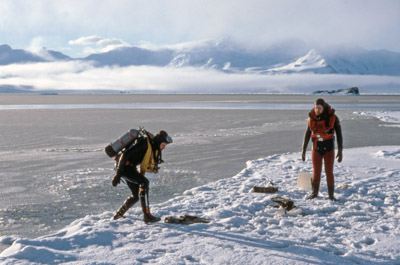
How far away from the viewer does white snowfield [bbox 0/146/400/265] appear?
5414 millimetres

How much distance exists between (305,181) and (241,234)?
12.0 ft

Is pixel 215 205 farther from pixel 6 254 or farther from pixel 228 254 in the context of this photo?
pixel 6 254

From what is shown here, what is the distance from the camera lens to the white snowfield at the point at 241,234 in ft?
17.8

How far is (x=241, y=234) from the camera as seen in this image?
6383mm

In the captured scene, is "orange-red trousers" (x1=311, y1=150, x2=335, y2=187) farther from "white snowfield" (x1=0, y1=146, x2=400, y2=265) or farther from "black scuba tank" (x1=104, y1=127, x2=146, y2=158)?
"black scuba tank" (x1=104, y1=127, x2=146, y2=158)

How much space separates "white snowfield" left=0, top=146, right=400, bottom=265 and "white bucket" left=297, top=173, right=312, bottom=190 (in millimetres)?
191

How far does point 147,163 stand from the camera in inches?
255

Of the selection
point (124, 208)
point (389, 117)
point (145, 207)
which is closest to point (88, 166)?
point (124, 208)

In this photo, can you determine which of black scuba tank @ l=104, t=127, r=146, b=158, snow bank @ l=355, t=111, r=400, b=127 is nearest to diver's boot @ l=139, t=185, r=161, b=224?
black scuba tank @ l=104, t=127, r=146, b=158

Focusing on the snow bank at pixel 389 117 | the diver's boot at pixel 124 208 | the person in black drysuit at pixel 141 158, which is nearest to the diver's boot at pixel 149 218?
the diver's boot at pixel 124 208

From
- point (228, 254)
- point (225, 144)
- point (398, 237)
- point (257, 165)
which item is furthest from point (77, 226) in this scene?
point (225, 144)

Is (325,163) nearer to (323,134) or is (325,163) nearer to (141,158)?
(323,134)

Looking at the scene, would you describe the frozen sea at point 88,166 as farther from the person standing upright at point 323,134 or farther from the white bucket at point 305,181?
the person standing upright at point 323,134

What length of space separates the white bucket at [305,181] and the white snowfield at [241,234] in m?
0.19
